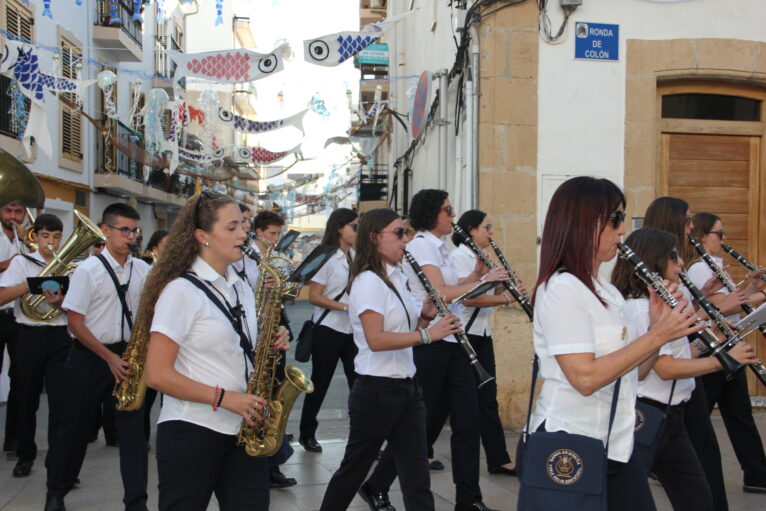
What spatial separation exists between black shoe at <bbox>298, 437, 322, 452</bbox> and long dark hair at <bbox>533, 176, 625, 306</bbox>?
3.92 metres

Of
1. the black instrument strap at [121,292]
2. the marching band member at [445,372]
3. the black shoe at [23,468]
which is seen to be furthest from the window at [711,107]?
the black shoe at [23,468]

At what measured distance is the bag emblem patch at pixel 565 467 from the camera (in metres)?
2.36

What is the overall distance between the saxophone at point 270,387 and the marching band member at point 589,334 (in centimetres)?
106

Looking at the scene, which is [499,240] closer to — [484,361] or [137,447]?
[484,361]

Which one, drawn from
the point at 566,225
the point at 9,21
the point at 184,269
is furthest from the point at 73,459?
the point at 9,21

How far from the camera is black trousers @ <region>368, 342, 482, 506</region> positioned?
4.38 m

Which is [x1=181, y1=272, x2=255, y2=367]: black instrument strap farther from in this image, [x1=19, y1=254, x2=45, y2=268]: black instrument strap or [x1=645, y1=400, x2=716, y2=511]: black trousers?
[x1=19, y1=254, x2=45, y2=268]: black instrument strap

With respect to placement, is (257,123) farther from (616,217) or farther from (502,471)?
(616,217)

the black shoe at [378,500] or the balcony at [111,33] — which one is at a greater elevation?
the balcony at [111,33]

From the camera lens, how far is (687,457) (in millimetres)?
3275

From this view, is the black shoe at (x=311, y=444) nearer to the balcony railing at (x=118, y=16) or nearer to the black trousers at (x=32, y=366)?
the black trousers at (x=32, y=366)

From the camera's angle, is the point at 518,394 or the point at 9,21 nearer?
the point at 518,394

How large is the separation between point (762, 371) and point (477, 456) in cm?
167

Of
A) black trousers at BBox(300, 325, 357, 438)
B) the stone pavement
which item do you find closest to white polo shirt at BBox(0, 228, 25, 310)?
the stone pavement
